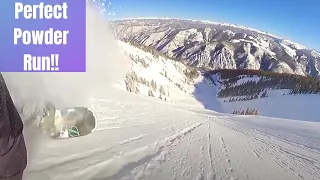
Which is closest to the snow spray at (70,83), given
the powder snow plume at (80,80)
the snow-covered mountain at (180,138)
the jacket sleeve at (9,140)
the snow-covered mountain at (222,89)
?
the powder snow plume at (80,80)

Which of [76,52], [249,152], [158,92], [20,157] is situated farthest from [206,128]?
[20,157]

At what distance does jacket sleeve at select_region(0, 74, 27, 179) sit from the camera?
97 centimetres

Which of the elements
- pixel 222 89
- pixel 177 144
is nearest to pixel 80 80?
pixel 177 144

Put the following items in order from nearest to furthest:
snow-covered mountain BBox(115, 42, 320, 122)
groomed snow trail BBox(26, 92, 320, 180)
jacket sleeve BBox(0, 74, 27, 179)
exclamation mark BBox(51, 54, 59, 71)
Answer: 1. jacket sleeve BBox(0, 74, 27, 179)
2. exclamation mark BBox(51, 54, 59, 71)
3. groomed snow trail BBox(26, 92, 320, 180)
4. snow-covered mountain BBox(115, 42, 320, 122)

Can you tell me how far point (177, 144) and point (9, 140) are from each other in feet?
5.82

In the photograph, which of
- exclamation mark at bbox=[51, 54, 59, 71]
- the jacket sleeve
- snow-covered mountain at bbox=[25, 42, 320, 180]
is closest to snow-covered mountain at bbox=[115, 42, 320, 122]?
snow-covered mountain at bbox=[25, 42, 320, 180]

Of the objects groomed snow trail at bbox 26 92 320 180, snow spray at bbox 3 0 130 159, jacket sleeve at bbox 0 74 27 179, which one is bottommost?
groomed snow trail at bbox 26 92 320 180

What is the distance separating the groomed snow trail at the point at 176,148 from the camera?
201cm

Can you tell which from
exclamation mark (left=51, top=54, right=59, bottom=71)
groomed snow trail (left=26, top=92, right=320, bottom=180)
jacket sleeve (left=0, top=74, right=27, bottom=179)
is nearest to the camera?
jacket sleeve (left=0, top=74, right=27, bottom=179)

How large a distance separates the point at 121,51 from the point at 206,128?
1047 millimetres

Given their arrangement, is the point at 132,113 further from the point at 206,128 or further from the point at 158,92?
the point at 206,128

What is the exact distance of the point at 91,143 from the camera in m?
2.40

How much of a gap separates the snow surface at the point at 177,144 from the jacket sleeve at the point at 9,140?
67 centimetres

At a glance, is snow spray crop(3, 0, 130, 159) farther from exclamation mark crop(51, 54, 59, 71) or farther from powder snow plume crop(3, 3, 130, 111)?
exclamation mark crop(51, 54, 59, 71)
